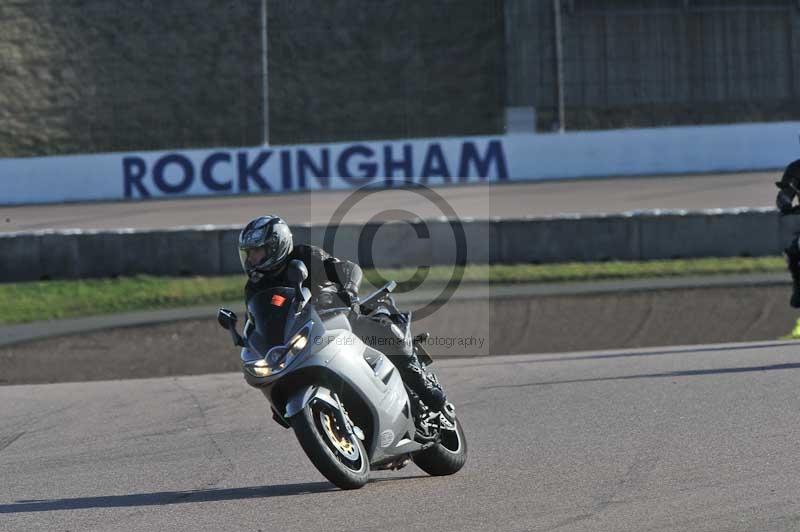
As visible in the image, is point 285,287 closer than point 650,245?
Yes

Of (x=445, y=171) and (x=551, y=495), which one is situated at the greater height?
(x=445, y=171)

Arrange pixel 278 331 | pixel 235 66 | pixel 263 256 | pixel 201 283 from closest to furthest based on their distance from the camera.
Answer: pixel 278 331, pixel 263 256, pixel 201 283, pixel 235 66

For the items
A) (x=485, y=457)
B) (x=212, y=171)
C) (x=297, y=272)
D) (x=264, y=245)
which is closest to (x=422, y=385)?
Answer: (x=485, y=457)

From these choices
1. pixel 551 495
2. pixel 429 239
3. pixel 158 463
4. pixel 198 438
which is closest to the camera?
pixel 551 495

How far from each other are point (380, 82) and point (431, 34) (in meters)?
2.43

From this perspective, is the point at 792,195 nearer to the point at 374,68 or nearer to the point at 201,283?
the point at 201,283

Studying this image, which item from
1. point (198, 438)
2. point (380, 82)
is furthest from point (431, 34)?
point (198, 438)

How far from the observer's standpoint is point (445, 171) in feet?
98.2

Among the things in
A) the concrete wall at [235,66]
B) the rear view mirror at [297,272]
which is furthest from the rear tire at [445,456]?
the concrete wall at [235,66]

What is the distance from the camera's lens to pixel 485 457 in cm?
735

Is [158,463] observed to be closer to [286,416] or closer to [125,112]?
[286,416]

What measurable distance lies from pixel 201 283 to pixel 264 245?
13.9 meters

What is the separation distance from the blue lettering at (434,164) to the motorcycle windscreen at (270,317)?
2379 cm

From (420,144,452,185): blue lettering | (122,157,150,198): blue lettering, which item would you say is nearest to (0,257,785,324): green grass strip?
(420,144,452,185): blue lettering
